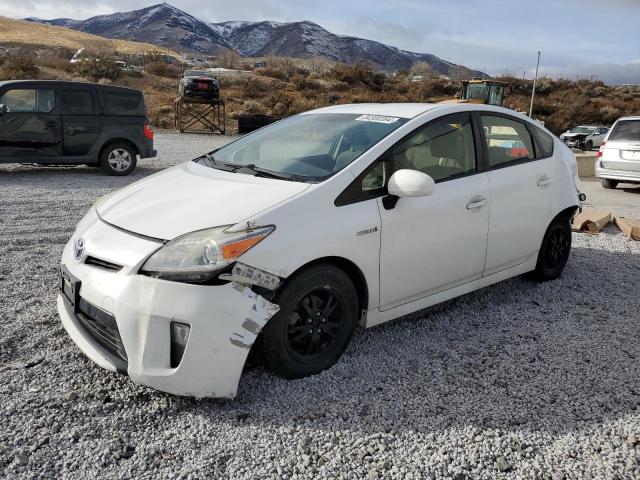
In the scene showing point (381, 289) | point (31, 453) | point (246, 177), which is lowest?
point (31, 453)

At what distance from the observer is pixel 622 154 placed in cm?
1195

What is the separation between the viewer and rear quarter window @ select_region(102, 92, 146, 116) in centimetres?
1066

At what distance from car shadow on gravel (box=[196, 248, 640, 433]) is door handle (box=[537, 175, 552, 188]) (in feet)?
3.14

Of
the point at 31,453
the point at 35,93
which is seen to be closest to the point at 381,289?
the point at 31,453

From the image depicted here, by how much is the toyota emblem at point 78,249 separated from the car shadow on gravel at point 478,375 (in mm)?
995

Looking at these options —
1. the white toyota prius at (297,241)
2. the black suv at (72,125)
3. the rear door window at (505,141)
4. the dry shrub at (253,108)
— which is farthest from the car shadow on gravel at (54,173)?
the dry shrub at (253,108)

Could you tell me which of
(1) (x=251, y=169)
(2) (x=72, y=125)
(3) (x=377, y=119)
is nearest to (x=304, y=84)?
(2) (x=72, y=125)

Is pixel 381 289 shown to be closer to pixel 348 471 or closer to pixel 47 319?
pixel 348 471

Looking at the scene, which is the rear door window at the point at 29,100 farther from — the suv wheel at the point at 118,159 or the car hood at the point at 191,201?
the car hood at the point at 191,201

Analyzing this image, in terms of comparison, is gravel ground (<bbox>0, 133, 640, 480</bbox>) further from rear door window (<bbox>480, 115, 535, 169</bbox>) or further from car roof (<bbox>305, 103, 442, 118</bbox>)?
car roof (<bbox>305, 103, 442, 118</bbox>)

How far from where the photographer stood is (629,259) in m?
6.02

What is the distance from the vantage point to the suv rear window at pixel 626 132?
11.8m

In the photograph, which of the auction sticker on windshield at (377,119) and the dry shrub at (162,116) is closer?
the auction sticker on windshield at (377,119)

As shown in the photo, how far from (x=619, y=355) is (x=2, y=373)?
3.79 metres
